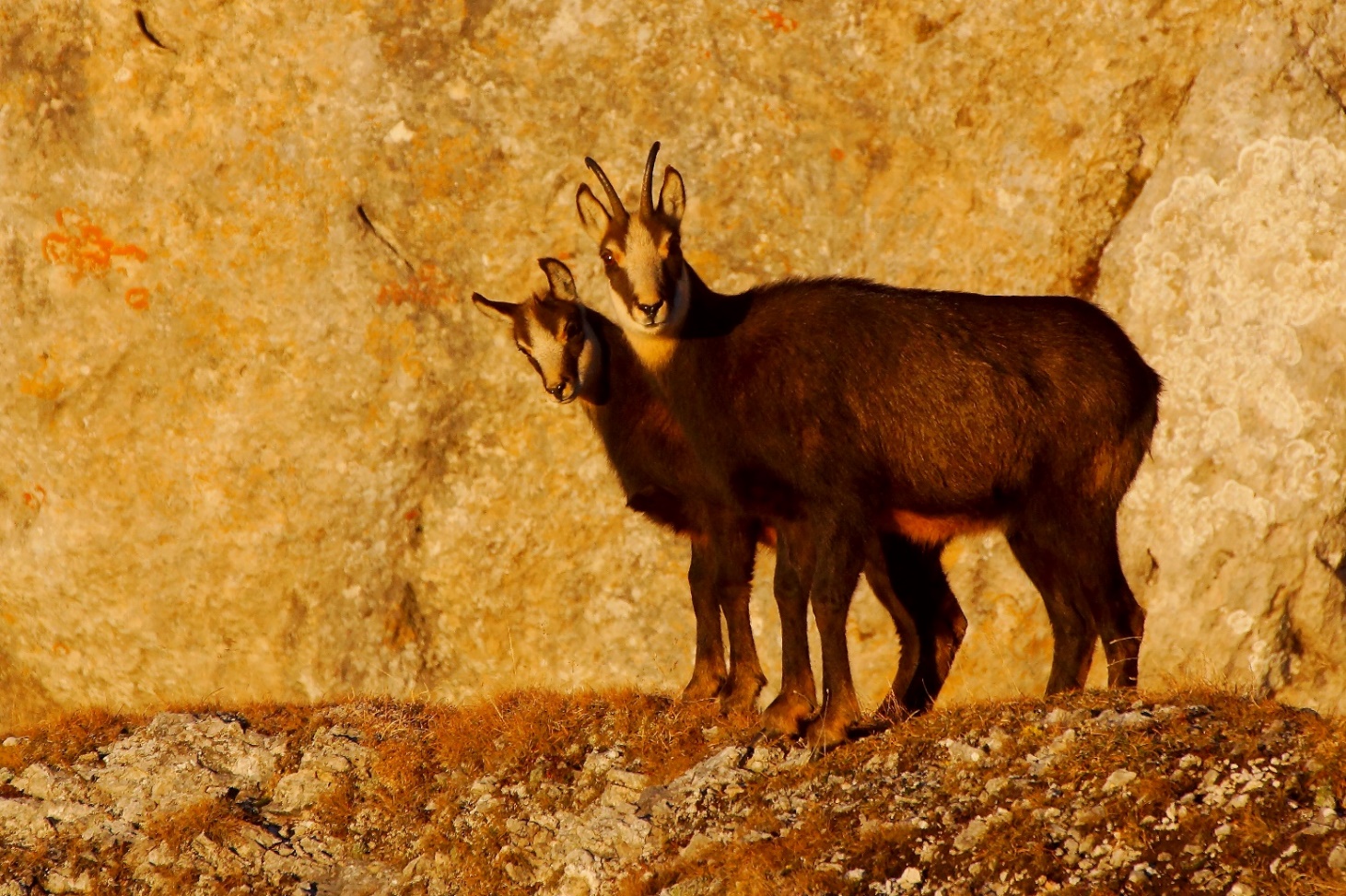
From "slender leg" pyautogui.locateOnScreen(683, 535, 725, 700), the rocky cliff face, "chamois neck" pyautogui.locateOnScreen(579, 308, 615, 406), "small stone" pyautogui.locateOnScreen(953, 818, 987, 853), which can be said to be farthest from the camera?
the rocky cliff face

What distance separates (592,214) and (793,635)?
294cm

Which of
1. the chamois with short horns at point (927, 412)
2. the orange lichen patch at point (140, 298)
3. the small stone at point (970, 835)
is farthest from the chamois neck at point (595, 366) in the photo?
the small stone at point (970, 835)

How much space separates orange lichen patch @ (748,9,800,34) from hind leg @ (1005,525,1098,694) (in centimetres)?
446

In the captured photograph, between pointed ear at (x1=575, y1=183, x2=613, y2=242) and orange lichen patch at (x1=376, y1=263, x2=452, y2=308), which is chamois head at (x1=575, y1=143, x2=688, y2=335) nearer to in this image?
pointed ear at (x1=575, y1=183, x2=613, y2=242)

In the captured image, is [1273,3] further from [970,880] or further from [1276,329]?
[970,880]

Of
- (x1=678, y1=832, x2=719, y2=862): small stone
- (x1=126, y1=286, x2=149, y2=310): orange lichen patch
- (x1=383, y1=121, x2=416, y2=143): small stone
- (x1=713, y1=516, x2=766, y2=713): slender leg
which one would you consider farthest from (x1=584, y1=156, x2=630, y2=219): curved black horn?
(x1=126, y1=286, x2=149, y2=310): orange lichen patch

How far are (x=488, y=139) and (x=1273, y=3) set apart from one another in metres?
5.75

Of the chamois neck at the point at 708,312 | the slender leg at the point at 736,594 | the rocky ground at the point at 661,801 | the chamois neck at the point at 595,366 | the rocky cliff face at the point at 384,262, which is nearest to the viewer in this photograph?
the rocky ground at the point at 661,801

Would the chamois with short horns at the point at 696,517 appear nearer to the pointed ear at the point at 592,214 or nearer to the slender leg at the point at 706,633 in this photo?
the slender leg at the point at 706,633

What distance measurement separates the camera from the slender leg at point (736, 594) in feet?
32.9

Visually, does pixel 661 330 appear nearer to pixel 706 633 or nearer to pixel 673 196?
pixel 673 196

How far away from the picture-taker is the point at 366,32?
40.1 feet

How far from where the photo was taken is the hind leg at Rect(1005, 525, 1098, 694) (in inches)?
382

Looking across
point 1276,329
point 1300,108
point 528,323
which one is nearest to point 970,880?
point 528,323
